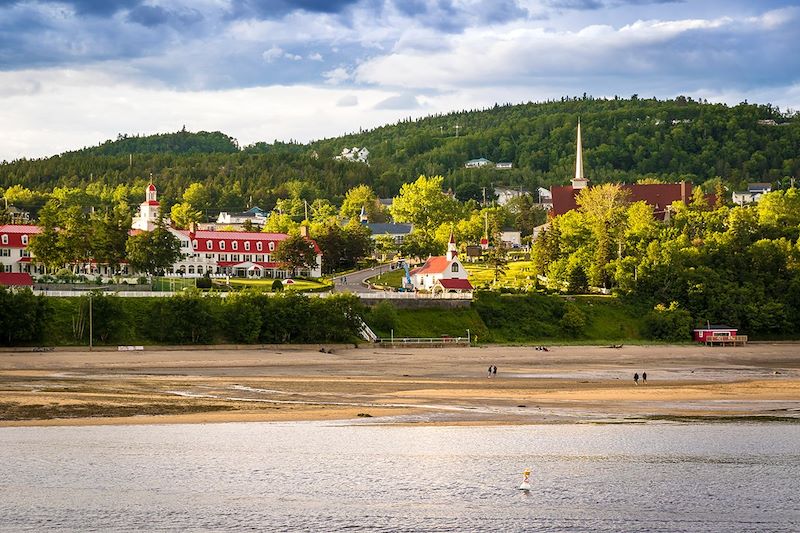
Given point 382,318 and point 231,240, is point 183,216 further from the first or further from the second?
point 382,318

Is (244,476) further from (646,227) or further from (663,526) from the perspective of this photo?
(646,227)

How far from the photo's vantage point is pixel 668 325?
95.2m

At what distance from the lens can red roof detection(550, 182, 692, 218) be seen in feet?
509

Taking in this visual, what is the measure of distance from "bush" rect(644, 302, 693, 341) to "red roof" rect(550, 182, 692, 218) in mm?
58145

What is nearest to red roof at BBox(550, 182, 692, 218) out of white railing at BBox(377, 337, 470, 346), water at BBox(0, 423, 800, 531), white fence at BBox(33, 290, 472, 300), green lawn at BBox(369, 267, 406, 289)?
green lawn at BBox(369, 267, 406, 289)

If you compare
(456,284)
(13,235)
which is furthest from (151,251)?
(456,284)

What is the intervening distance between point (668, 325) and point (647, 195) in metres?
65.8

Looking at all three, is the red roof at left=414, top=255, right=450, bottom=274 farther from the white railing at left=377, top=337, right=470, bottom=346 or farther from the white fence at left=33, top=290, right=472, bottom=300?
the white railing at left=377, top=337, right=470, bottom=346

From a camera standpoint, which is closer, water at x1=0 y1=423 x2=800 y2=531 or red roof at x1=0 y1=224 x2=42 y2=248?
water at x1=0 y1=423 x2=800 y2=531

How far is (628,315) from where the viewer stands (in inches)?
3846

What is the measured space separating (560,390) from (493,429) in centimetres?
1276

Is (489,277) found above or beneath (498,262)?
beneath

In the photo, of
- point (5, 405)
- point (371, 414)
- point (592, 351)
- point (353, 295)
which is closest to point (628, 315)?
point (592, 351)

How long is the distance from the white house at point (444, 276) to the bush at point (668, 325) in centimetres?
1589
